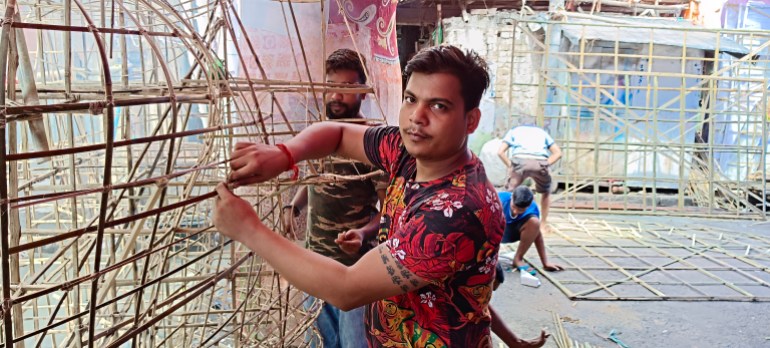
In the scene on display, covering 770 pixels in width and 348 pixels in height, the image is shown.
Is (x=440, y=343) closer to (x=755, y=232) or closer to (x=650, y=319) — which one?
(x=650, y=319)

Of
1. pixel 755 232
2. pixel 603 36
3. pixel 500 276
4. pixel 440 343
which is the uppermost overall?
pixel 603 36

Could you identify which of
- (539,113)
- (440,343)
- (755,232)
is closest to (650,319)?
(440,343)

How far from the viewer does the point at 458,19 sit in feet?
31.1

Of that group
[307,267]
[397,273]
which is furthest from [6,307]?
[397,273]

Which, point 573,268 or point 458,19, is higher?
point 458,19

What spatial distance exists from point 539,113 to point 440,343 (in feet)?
23.2

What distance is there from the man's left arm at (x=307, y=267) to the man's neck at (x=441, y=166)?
0.84 ft

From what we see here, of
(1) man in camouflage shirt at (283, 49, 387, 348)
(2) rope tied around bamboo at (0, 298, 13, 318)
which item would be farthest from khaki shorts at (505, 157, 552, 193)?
(2) rope tied around bamboo at (0, 298, 13, 318)

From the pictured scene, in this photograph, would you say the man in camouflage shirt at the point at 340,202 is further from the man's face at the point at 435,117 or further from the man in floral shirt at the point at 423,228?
the man's face at the point at 435,117

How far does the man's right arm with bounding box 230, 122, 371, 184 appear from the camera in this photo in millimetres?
1214

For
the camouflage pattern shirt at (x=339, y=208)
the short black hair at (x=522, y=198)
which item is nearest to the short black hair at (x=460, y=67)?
the camouflage pattern shirt at (x=339, y=208)

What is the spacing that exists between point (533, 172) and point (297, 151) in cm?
464

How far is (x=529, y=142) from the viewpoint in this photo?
5965mm

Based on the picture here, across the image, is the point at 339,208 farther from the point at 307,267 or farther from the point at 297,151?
the point at 307,267
